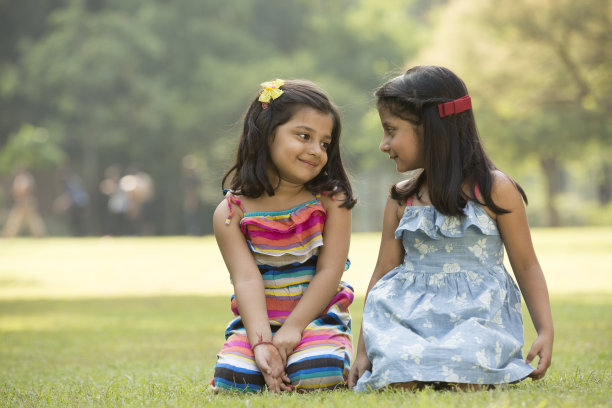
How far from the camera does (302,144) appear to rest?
3.97 meters


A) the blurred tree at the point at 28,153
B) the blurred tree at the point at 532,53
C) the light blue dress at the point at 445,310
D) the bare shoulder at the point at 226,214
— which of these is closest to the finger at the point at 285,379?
the light blue dress at the point at 445,310

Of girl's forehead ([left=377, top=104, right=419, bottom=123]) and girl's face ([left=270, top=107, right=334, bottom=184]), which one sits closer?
girl's forehead ([left=377, top=104, right=419, bottom=123])

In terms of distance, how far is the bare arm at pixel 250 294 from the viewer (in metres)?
3.71

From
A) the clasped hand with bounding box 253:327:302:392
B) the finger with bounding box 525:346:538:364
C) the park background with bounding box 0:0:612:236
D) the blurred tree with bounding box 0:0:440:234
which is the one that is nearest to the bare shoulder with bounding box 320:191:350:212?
the clasped hand with bounding box 253:327:302:392

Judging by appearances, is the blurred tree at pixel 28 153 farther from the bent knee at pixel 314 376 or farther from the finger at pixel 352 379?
the finger at pixel 352 379

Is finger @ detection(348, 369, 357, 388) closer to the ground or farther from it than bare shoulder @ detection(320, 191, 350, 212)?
closer to the ground

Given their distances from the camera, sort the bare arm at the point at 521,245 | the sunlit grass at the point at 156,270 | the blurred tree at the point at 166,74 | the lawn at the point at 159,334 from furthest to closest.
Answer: the blurred tree at the point at 166,74, the sunlit grass at the point at 156,270, the bare arm at the point at 521,245, the lawn at the point at 159,334

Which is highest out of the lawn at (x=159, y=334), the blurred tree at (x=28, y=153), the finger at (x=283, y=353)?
the blurred tree at (x=28, y=153)

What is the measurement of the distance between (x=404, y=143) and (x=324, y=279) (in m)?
0.71

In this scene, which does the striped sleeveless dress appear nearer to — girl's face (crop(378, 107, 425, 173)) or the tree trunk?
girl's face (crop(378, 107, 425, 173))

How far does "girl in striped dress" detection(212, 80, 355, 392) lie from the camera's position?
382 cm

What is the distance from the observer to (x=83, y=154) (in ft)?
122

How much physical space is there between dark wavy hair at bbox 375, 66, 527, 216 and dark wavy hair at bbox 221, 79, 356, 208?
410 millimetres

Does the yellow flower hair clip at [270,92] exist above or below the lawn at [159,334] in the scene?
above
